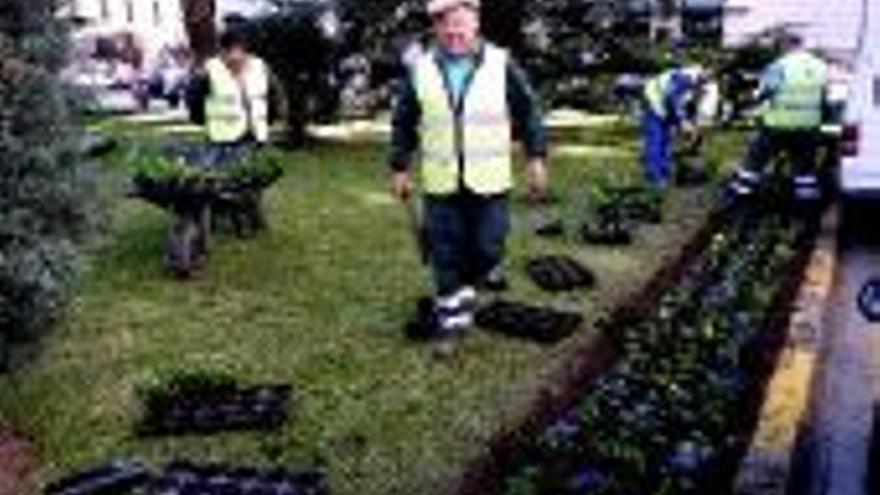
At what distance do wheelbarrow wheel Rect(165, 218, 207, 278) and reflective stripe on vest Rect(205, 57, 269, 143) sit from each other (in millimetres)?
1639

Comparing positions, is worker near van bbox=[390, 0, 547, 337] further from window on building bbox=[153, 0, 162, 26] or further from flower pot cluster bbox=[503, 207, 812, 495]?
window on building bbox=[153, 0, 162, 26]

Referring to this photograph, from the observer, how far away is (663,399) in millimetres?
10211

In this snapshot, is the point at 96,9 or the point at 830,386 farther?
the point at 96,9

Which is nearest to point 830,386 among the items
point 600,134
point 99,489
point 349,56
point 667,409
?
point 667,409

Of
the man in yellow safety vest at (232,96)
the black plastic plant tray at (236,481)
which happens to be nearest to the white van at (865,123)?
the man in yellow safety vest at (232,96)

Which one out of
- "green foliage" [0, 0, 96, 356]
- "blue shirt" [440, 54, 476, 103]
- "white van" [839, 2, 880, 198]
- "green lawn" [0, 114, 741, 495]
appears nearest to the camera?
"green foliage" [0, 0, 96, 356]

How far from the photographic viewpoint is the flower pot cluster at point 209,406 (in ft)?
32.0

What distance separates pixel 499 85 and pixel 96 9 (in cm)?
5542

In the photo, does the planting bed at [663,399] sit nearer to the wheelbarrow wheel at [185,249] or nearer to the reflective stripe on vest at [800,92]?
the wheelbarrow wheel at [185,249]

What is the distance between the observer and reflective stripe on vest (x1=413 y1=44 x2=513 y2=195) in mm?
11398

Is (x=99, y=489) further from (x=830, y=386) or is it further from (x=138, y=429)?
(x=830, y=386)

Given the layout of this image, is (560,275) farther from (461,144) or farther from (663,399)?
(663,399)

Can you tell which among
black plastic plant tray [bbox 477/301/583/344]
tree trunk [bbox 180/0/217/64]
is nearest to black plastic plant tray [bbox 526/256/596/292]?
black plastic plant tray [bbox 477/301/583/344]

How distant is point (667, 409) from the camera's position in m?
9.96
